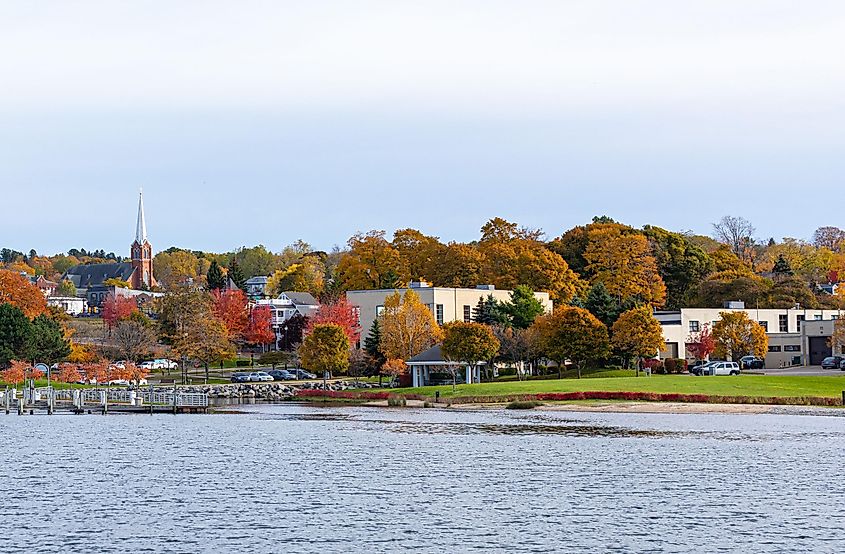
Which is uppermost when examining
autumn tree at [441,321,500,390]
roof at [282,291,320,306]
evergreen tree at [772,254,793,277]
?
evergreen tree at [772,254,793,277]

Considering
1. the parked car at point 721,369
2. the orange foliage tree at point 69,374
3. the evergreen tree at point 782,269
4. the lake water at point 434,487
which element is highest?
the evergreen tree at point 782,269

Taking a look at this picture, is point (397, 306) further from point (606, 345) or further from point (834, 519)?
point (834, 519)

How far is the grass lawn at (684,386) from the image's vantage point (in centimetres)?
8419

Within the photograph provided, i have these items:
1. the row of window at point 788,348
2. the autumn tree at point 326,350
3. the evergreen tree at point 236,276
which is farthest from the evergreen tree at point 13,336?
the evergreen tree at point 236,276

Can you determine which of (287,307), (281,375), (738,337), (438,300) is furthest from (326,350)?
(287,307)

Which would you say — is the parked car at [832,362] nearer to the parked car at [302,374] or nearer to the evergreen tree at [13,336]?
the parked car at [302,374]

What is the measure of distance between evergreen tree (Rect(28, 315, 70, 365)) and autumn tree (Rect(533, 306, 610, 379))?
45758 millimetres

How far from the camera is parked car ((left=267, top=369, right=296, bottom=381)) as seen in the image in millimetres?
121062

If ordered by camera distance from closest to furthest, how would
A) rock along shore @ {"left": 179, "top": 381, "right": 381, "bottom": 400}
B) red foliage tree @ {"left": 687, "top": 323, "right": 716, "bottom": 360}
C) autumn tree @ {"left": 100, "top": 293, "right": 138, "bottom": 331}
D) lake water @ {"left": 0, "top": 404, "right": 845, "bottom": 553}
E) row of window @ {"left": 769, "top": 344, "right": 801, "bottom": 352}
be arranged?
lake water @ {"left": 0, "top": 404, "right": 845, "bottom": 553}, rock along shore @ {"left": 179, "top": 381, "right": 381, "bottom": 400}, red foliage tree @ {"left": 687, "top": 323, "right": 716, "bottom": 360}, row of window @ {"left": 769, "top": 344, "right": 801, "bottom": 352}, autumn tree @ {"left": 100, "top": 293, "right": 138, "bottom": 331}

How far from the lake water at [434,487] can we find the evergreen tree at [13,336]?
120ft

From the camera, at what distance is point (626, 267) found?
139375mm

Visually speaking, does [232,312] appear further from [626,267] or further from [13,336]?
[626,267]

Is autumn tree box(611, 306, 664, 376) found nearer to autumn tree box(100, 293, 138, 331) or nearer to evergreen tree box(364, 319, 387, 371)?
evergreen tree box(364, 319, 387, 371)

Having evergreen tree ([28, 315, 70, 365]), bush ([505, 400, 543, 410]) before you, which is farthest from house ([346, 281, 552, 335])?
bush ([505, 400, 543, 410])
